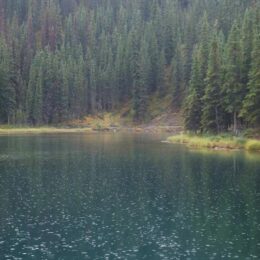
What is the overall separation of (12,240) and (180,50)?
504 ft

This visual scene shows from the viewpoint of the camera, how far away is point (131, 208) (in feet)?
137

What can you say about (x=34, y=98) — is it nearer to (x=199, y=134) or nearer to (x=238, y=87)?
(x=199, y=134)

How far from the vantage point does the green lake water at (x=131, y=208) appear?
1207 inches

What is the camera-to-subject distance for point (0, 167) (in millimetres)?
66250

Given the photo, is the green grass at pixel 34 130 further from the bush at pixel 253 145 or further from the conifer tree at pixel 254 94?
the bush at pixel 253 145

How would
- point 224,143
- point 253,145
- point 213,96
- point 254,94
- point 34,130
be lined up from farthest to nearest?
point 34,130, point 213,96, point 224,143, point 253,145, point 254,94

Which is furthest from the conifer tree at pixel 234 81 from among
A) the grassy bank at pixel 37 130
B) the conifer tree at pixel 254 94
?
the grassy bank at pixel 37 130

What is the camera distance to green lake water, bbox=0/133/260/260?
30.7 meters

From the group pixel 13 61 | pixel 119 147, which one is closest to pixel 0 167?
pixel 119 147

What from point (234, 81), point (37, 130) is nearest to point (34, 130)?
point (37, 130)

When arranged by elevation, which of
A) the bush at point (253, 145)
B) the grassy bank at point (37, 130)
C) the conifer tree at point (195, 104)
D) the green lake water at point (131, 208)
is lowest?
the green lake water at point (131, 208)

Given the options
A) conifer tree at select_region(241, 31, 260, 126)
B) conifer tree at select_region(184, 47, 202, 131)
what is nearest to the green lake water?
conifer tree at select_region(241, 31, 260, 126)

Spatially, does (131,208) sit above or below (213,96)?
below

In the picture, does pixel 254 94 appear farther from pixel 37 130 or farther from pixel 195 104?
pixel 37 130
